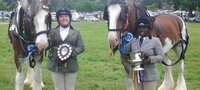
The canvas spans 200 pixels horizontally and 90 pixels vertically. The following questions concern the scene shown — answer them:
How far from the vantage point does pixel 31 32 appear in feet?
24.2

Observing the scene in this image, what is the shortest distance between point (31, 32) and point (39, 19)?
51cm

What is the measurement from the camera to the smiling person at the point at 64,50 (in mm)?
6861

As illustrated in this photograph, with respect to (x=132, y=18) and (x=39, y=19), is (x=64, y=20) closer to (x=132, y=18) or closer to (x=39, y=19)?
(x=39, y=19)

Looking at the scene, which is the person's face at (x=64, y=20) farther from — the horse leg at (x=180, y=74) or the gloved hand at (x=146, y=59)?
the horse leg at (x=180, y=74)

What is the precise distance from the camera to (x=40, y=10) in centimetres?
702

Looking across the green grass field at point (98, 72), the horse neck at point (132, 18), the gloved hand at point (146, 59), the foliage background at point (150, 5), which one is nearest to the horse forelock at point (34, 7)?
the horse neck at point (132, 18)

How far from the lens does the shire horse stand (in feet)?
22.6

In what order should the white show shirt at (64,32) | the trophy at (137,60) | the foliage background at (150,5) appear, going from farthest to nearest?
the foliage background at (150,5) < the white show shirt at (64,32) < the trophy at (137,60)

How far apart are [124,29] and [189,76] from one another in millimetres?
4828

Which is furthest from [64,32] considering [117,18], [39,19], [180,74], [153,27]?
[180,74]

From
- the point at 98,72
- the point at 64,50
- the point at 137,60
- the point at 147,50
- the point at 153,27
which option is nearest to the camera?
the point at 137,60

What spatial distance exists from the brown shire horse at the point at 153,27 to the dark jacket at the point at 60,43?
1.79 ft

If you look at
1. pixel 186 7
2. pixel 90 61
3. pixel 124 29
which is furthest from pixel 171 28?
pixel 186 7

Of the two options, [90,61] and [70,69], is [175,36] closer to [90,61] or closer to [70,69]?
[70,69]
